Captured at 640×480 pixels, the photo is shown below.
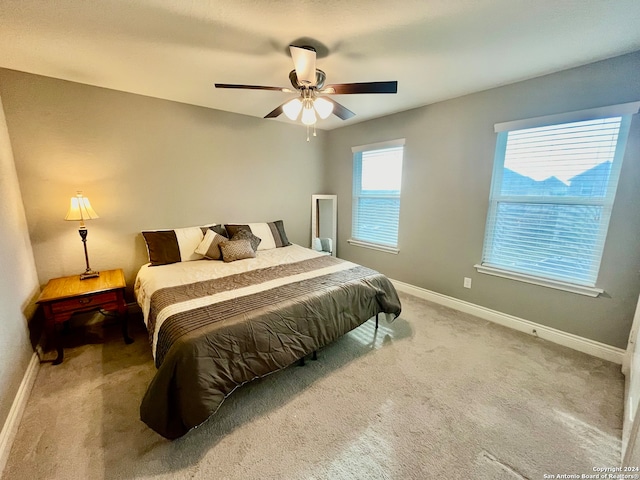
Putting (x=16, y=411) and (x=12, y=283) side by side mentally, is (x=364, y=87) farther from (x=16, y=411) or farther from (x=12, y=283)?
(x=16, y=411)

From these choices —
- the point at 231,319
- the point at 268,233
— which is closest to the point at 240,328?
the point at 231,319

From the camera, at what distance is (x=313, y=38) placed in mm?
1769

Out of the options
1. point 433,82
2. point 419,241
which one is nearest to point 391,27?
point 433,82

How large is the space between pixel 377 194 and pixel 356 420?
289 cm

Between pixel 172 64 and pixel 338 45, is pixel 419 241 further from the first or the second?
pixel 172 64

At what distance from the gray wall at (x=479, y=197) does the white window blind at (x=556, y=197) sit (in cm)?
8

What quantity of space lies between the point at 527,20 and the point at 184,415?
3.03 m

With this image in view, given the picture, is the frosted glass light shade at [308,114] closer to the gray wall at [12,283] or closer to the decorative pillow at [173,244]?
the decorative pillow at [173,244]

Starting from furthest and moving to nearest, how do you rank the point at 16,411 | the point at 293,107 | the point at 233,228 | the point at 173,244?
the point at 233,228 < the point at 173,244 < the point at 293,107 < the point at 16,411

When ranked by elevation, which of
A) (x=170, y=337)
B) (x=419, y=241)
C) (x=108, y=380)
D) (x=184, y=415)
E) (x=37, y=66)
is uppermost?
(x=37, y=66)

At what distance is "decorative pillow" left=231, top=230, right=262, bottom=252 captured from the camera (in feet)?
10.2

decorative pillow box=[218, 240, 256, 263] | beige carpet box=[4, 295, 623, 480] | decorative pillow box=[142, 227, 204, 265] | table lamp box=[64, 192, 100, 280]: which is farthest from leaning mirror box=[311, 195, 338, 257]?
table lamp box=[64, 192, 100, 280]

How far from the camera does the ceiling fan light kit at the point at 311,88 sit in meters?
1.69

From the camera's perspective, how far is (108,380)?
6.37 feet
